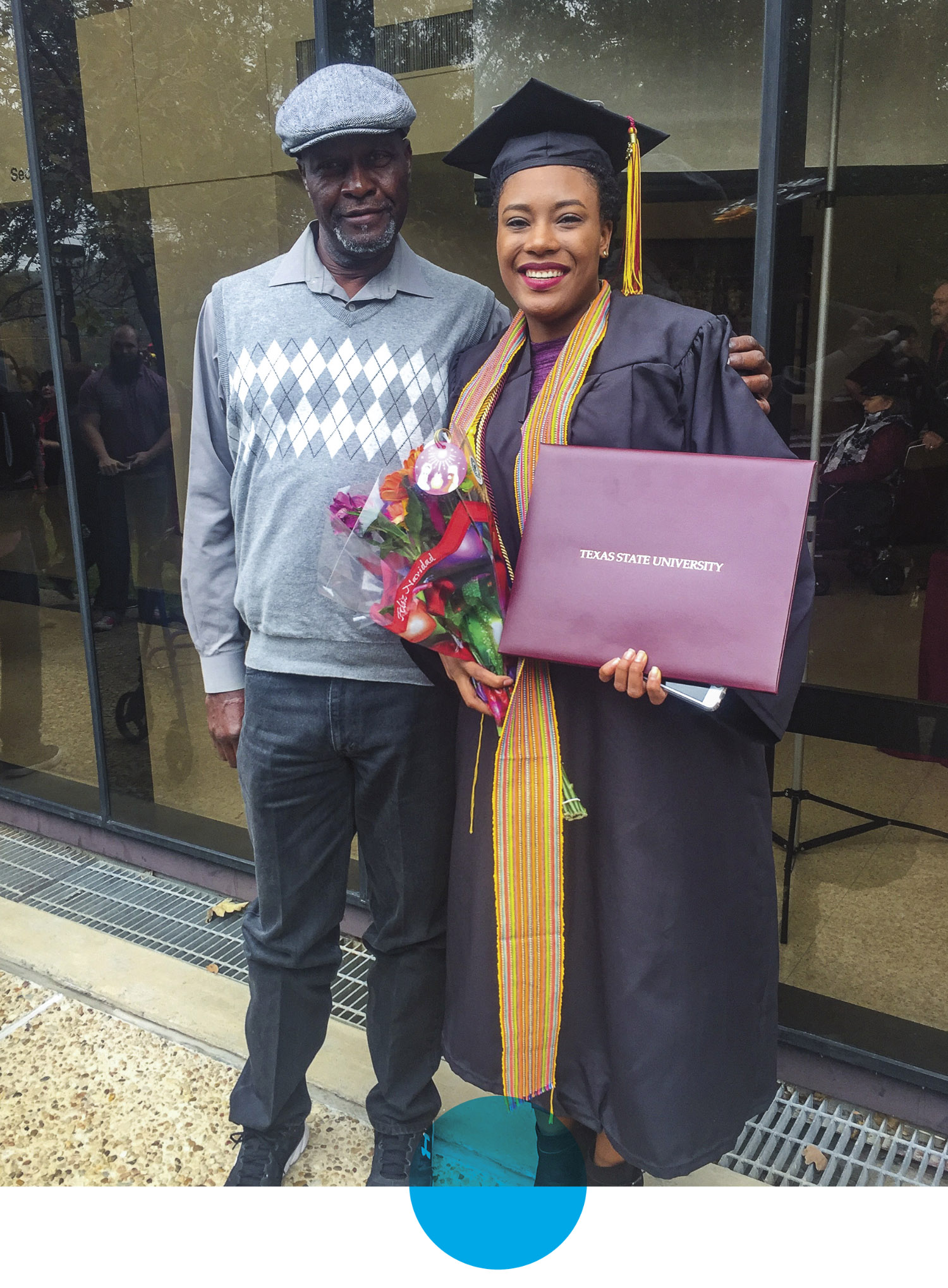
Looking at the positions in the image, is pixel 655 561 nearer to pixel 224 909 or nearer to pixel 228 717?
pixel 228 717

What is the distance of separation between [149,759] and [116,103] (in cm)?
232

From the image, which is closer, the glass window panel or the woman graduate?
the woman graduate

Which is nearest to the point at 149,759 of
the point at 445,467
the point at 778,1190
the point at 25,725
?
the point at 25,725

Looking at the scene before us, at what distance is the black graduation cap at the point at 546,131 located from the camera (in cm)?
165

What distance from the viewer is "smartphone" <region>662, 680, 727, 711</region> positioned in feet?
5.08

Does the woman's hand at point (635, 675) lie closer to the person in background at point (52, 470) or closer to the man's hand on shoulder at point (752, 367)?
the man's hand on shoulder at point (752, 367)

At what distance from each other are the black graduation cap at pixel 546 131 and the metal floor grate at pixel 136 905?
216 centimetres

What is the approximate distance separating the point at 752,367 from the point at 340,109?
2.86ft

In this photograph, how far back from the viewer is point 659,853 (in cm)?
174

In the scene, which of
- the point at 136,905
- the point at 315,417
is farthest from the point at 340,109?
the point at 136,905

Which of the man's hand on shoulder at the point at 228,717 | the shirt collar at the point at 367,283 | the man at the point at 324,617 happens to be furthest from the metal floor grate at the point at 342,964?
the shirt collar at the point at 367,283

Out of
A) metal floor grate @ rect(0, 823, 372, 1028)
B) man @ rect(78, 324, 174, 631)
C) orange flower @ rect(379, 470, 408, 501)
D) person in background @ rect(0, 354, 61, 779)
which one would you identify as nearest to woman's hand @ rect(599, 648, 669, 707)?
orange flower @ rect(379, 470, 408, 501)

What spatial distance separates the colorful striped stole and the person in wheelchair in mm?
1211

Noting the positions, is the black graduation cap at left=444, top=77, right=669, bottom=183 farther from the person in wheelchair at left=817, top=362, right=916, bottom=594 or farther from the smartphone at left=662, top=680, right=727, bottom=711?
the person in wheelchair at left=817, top=362, right=916, bottom=594
